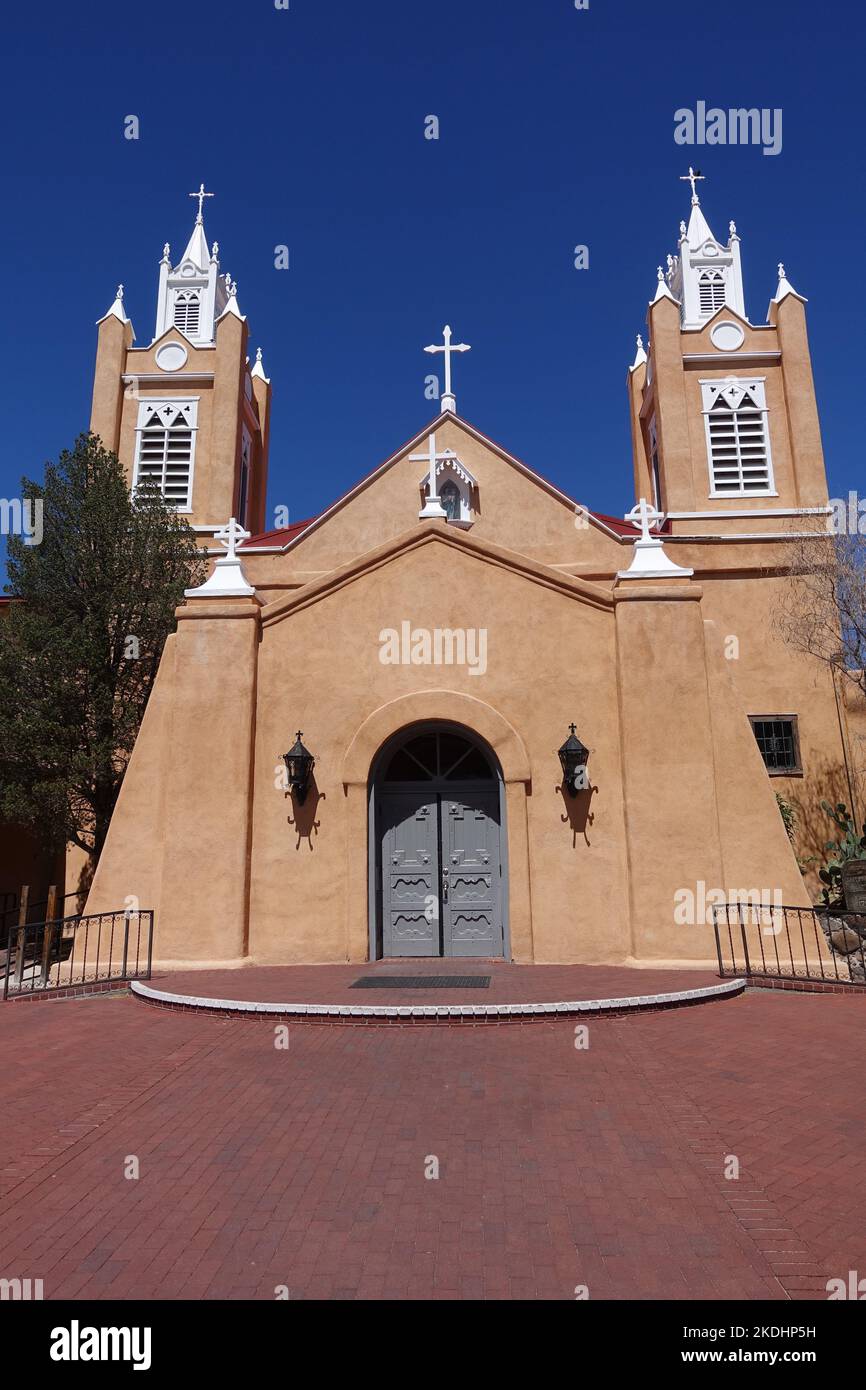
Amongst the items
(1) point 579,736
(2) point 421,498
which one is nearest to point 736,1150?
(1) point 579,736

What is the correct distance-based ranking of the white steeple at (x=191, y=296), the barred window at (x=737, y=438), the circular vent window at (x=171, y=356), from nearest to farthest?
the barred window at (x=737, y=438)
the circular vent window at (x=171, y=356)
the white steeple at (x=191, y=296)

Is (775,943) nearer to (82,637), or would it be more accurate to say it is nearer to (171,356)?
(82,637)

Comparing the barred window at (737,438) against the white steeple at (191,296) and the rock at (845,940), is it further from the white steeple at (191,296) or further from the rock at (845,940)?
the white steeple at (191,296)

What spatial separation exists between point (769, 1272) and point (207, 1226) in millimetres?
2907

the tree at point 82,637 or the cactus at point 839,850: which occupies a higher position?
the tree at point 82,637

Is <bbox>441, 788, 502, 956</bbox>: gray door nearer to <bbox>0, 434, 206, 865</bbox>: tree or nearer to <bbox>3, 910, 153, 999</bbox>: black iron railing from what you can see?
<bbox>3, 910, 153, 999</bbox>: black iron railing

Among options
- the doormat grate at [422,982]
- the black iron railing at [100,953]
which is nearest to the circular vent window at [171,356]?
the black iron railing at [100,953]


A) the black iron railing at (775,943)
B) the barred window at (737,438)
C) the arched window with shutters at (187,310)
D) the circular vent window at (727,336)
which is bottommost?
the black iron railing at (775,943)

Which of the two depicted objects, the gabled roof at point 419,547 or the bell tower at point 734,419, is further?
the bell tower at point 734,419

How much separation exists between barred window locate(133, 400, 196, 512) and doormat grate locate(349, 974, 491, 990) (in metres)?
17.2

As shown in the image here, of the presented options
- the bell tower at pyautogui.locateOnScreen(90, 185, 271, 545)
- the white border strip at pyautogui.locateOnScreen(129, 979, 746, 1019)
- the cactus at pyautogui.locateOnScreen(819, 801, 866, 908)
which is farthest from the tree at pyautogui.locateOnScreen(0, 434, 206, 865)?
the cactus at pyautogui.locateOnScreen(819, 801, 866, 908)

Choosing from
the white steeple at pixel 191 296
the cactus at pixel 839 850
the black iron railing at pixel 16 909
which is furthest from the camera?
the white steeple at pixel 191 296

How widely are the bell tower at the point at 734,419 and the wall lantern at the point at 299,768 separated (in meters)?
13.6

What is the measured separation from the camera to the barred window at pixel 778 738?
750 inches
